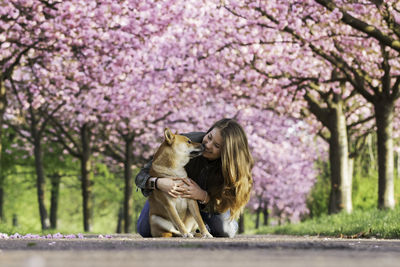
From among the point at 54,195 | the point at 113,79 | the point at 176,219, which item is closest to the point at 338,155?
the point at 113,79

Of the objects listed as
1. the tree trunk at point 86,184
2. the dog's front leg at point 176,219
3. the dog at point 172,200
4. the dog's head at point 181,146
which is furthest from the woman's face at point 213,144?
the tree trunk at point 86,184

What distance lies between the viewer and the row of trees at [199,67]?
15.7 metres

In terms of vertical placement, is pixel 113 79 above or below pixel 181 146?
above

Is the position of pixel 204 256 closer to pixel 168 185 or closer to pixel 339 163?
pixel 168 185

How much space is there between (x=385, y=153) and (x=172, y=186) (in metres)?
11.1

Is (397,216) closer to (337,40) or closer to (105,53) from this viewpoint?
(337,40)

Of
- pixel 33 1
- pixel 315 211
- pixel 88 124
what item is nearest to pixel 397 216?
pixel 33 1

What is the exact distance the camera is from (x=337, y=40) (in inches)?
670

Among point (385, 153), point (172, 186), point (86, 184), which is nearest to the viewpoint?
point (172, 186)

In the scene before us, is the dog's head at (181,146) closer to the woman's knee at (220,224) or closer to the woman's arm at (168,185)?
the woman's arm at (168,185)

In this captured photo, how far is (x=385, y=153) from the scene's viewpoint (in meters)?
17.1

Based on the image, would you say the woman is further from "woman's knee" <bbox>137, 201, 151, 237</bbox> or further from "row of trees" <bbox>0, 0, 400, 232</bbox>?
"row of trees" <bbox>0, 0, 400, 232</bbox>

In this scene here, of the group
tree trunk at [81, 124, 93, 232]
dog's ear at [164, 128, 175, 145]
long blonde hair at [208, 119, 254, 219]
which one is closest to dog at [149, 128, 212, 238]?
dog's ear at [164, 128, 175, 145]

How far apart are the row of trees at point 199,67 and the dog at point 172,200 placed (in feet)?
18.5
